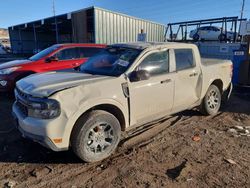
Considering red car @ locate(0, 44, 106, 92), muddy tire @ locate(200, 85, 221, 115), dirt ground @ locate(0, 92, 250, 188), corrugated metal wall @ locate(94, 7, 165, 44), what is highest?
corrugated metal wall @ locate(94, 7, 165, 44)

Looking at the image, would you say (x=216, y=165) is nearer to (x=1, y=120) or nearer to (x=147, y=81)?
(x=147, y=81)

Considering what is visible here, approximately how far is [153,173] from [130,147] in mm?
878

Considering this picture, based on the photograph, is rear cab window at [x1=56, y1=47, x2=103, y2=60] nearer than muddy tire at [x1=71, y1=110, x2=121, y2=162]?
No

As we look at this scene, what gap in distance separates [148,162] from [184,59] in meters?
2.34

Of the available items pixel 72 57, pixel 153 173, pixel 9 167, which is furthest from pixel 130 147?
pixel 72 57

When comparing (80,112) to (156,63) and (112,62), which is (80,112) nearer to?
(112,62)

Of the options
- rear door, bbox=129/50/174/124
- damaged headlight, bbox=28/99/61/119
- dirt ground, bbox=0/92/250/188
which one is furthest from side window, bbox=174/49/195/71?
damaged headlight, bbox=28/99/61/119

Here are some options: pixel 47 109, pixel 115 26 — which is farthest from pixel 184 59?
pixel 115 26

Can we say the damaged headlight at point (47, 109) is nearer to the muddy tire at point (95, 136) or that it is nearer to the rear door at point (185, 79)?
the muddy tire at point (95, 136)

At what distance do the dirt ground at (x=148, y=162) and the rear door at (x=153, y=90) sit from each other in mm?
554

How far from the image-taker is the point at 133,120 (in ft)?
13.1

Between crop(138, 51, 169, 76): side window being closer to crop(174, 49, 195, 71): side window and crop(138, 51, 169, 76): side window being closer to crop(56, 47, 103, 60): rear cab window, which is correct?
crop(174, 49, 195, 71): side window

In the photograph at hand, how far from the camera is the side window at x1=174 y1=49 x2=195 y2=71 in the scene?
4727 mm

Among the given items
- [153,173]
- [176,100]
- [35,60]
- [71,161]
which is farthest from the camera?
[35,60]
